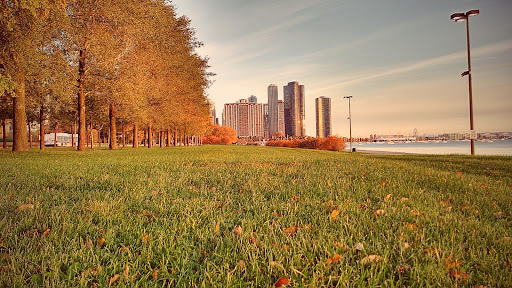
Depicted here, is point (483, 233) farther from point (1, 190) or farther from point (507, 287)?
point (1, 190)

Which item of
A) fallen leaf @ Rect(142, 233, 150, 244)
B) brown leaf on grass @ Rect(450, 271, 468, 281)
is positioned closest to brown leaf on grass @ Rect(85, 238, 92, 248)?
fallen leaf @ Rect(142, 233, 150, 244)

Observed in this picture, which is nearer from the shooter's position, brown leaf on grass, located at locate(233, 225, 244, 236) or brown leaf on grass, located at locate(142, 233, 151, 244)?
brown leaf on grass, located at locate(142, 233, 151, 244)

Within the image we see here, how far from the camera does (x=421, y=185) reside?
19.3 ft

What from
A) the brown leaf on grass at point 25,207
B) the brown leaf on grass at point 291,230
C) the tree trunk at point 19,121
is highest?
the tree trunk at point 19,121

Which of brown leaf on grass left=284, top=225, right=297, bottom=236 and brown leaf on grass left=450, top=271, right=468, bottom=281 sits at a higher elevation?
brown leaf on grass left=284, top=225, right=297, bottom=236

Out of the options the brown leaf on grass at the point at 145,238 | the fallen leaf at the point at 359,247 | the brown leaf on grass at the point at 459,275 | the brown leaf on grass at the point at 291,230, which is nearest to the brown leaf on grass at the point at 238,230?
the brown leaf on grass at the point at 291,230

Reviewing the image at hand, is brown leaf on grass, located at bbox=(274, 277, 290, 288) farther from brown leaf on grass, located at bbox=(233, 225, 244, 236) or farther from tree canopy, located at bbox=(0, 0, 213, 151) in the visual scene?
tree canopy, located at bbox=(0, 0, 213, 151)

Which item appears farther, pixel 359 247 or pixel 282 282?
pixel 359 247

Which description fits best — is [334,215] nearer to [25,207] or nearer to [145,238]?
[145,238]

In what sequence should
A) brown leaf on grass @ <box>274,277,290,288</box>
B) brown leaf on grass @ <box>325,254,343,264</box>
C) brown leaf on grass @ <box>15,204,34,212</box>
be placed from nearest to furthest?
1. brown leaf on grass @ <box>274,277,290,288</box>
2. brown leaf on grass @ <box>325,254,343,264</box>
3. brown leaf on grass @ <box>15,204,34,212</box>

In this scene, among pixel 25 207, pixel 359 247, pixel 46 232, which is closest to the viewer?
pixel 359 247

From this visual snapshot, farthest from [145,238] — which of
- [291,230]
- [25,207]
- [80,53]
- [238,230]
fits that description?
[80,53]

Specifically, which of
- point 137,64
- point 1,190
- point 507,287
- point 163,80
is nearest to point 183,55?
point 163,80

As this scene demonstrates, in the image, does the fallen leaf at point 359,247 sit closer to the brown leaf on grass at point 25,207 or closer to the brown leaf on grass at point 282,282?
the brown leaf on grass at point 282,282
